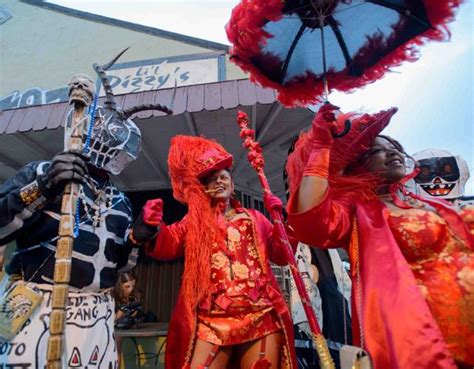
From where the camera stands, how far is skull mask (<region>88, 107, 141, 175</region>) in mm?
1854

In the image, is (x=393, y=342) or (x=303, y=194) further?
(x=303, y=194)

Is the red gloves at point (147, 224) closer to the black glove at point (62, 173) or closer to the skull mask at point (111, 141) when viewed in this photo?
the skull mask at point (111, 141)

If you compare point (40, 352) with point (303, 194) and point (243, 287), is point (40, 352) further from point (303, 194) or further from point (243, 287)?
point (303, 194)

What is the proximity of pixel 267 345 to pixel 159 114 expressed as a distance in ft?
6.52

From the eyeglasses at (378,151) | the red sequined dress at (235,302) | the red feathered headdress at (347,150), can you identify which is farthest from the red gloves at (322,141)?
the red sequined dress at (235,302)

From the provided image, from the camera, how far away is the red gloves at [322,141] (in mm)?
1482

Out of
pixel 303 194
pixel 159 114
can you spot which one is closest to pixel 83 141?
pixel 303 194

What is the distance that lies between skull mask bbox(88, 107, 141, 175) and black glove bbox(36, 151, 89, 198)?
30 cm

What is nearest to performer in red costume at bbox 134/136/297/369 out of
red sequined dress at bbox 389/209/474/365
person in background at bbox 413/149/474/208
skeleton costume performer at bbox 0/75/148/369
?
skeleton costume performer at bbox 0/75/148/369

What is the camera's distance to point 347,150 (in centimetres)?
173

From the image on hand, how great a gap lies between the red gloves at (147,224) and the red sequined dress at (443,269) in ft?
3.73

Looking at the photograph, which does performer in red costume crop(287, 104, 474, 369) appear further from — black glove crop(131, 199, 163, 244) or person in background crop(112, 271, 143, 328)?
person in background crop(112, 271, 143, 328)

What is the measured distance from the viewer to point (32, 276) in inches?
63.7

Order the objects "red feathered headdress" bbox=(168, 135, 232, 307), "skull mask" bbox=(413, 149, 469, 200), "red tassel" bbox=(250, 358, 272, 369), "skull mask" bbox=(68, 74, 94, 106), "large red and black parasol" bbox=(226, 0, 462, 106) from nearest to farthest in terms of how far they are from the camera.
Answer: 1. "large red and black parasol" bbox=(226, 0, 462, 106)
2. "skull mask" bbox=(68, 74, 94, 106)
3. "red tassel" bbox=(250, 358, 272, 369)
4. "red feathered headdress" bbox=(168, 135, 232, 307)
5. "skull mask" bbox=(413, 149, 469, 200)
